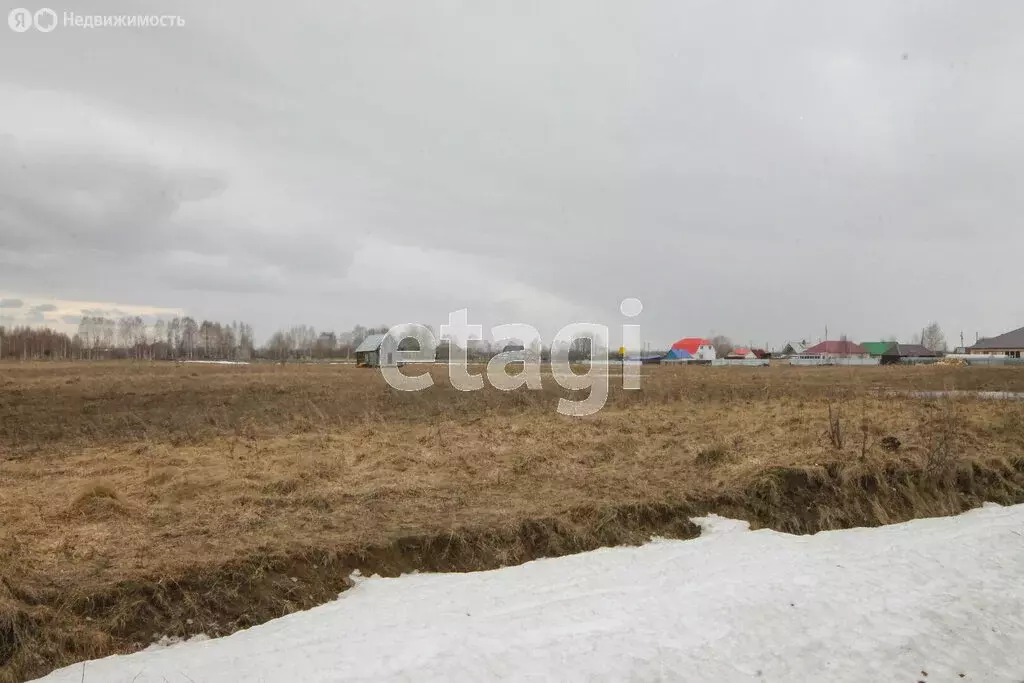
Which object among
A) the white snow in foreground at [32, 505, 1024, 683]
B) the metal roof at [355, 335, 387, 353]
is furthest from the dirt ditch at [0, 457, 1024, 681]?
the metal roof at [355, 335, 387, 353]

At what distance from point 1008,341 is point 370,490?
11955cm

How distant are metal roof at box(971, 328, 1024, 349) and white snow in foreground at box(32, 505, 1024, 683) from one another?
112412 millimetres

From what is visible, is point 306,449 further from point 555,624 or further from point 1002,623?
point 1002,623

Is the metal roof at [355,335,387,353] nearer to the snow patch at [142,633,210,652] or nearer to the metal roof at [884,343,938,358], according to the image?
the snow patch at [142,633,210,652]

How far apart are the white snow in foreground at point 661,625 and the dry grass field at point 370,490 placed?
0.54 meters

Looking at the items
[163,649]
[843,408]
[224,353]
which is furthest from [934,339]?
[163,649]

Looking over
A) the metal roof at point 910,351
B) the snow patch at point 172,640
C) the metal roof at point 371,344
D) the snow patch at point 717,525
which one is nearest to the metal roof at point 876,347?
the metal roof at point 910,351

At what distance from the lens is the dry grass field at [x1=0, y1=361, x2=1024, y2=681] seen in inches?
267

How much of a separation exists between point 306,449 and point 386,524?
5.68 metres

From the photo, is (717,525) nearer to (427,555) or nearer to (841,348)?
(427,555)

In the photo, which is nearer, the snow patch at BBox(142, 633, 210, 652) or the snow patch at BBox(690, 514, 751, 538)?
the snow patch at BBox(142, 633, 210, 652)

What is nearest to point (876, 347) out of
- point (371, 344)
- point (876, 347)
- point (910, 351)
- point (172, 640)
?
point (876, 347)

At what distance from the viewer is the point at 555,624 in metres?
6.54

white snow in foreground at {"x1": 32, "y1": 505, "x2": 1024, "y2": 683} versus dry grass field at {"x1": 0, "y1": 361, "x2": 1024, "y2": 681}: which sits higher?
dry grass field at {"x1": 0, "y1": 361, "x2": 1024, "y2": 681}
